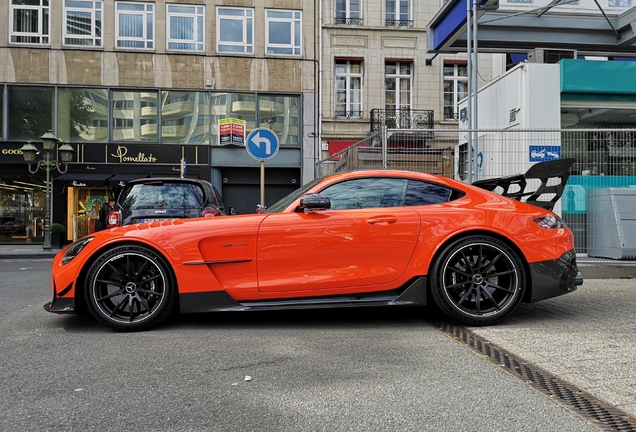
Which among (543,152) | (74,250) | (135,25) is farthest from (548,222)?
(135,25)

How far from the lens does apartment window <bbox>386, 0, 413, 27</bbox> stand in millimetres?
21469

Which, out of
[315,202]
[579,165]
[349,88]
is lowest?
[315,202]

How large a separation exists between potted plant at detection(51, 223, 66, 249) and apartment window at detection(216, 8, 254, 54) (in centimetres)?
916

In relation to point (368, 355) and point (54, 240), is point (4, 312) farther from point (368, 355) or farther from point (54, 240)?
point (54, 240)

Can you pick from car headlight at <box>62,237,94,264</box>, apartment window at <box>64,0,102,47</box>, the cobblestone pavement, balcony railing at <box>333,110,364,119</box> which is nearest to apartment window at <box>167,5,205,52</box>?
apartment window at <box>64,0,102,47</box>

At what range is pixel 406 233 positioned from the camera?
13.9 ft

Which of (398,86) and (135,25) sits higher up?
(135,25)

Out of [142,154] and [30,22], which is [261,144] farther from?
[30,22]

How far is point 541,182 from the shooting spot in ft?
17.2

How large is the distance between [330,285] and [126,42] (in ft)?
62.7

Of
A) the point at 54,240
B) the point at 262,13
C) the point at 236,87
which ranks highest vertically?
the point at 262,13

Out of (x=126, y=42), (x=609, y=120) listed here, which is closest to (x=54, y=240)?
(x=126, y=42)

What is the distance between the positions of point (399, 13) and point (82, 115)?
13700 millimetres

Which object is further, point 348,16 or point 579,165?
point 348,16
